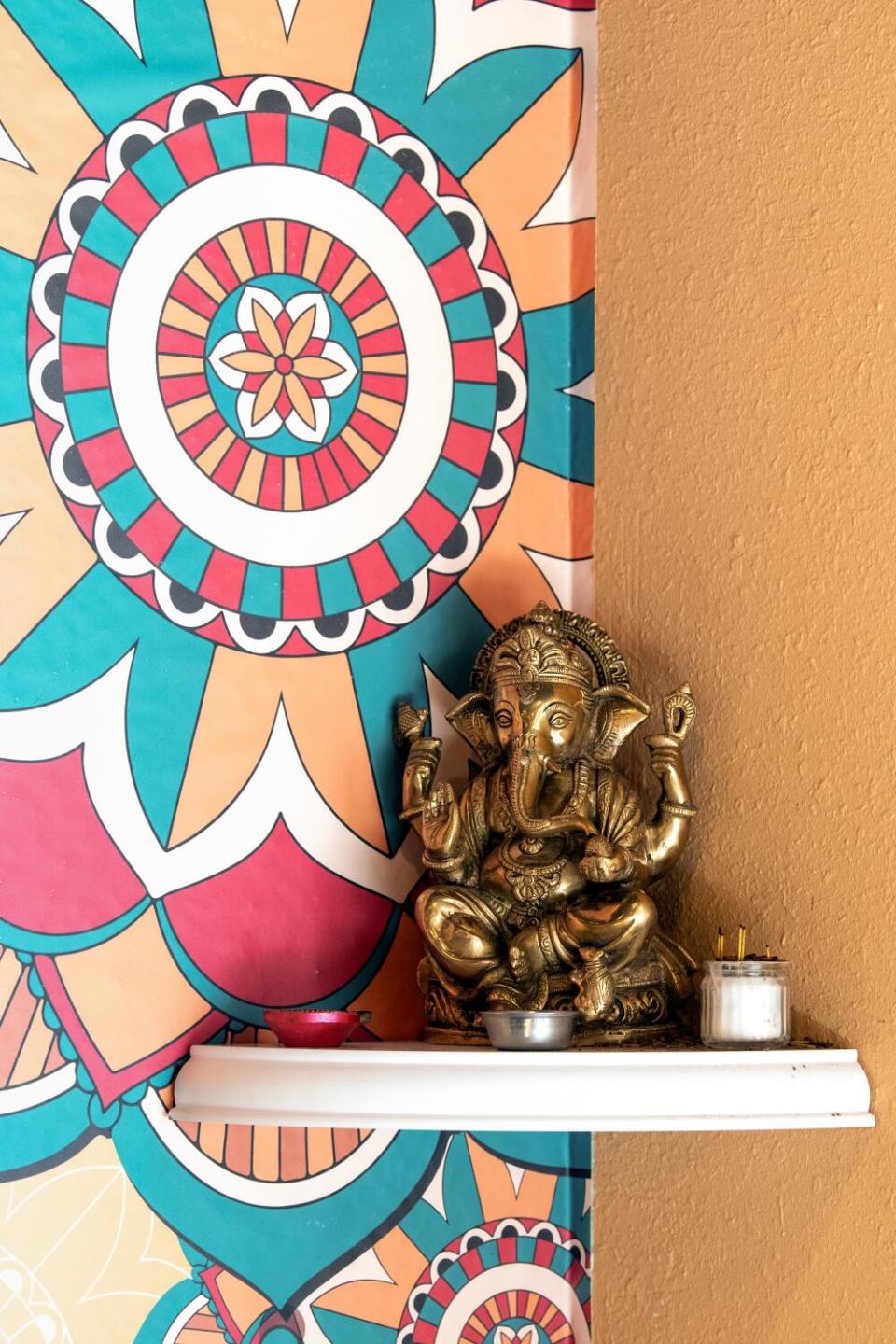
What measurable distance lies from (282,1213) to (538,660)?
44cm

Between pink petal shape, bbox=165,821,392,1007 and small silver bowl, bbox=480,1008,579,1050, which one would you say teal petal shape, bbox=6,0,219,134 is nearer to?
pink petal shape, bbox=165,821,392,1007

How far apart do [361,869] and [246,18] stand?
26.3 inches

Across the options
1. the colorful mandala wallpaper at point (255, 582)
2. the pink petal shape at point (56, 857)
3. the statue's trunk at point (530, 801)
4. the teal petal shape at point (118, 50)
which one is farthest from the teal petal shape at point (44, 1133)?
the teal petal shape at point (118, 50)

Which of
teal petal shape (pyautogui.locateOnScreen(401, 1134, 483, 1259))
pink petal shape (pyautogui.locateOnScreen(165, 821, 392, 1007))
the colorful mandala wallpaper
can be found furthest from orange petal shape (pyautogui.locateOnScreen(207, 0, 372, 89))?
teal petal shape (pyautogui.locateOnScreen(401, 1134, 483, 1259))

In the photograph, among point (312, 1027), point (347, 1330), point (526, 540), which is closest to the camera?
point (312, 1027)

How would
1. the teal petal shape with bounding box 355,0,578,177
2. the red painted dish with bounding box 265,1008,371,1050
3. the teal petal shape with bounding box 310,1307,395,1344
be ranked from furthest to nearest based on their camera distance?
the teal petal shape with bounding box 355,0,578,177 < the teal petal shape with bounding box 310,1307,395,1344 < the red painted dish with bounding box 265,1008,371,1050

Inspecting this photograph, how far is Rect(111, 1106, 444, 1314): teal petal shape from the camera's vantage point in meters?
1.08

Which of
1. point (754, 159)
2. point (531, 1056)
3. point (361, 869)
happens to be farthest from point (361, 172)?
point (531, 1056)

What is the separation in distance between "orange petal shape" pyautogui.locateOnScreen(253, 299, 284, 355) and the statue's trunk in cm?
37

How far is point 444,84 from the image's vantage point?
1.28m

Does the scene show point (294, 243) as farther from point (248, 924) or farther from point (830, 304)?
point (248, 924)

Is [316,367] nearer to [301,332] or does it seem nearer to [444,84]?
[301,332]

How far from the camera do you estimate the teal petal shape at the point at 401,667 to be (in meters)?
1.19

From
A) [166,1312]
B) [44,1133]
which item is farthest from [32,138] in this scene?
[166,1312]
